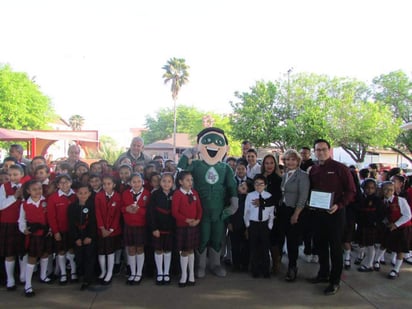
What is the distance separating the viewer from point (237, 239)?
15.8 feet

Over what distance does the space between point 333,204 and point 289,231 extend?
0.73 metres

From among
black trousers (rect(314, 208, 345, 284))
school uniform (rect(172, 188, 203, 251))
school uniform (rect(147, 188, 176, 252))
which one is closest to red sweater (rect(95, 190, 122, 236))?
school uniform (rect(147, 188, 176, 252))

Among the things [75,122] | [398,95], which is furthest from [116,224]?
[75,122]

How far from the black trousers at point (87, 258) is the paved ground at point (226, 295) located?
6.9 inches

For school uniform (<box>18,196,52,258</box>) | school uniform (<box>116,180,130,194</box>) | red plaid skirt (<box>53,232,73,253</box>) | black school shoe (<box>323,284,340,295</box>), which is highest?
school uniform (<box>116,180,130,194</box>)

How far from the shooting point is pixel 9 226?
13.5ft

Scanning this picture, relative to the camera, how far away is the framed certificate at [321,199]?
157 inches

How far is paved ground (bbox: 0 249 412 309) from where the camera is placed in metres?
3.72

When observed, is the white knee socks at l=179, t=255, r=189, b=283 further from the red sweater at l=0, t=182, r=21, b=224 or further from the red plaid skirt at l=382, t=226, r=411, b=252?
the red plaid skirt at l=382, t=226, r=411, b=252

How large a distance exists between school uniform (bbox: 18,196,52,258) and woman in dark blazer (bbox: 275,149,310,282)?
3057 millimetres

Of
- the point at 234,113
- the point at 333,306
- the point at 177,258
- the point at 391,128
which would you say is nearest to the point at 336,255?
the point at 333,306

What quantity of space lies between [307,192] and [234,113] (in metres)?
14.5

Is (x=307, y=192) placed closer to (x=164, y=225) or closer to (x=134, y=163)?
(x=164, y=225)

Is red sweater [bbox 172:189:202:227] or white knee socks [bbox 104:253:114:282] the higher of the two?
red sweater [bbox 172:189:202:227]
